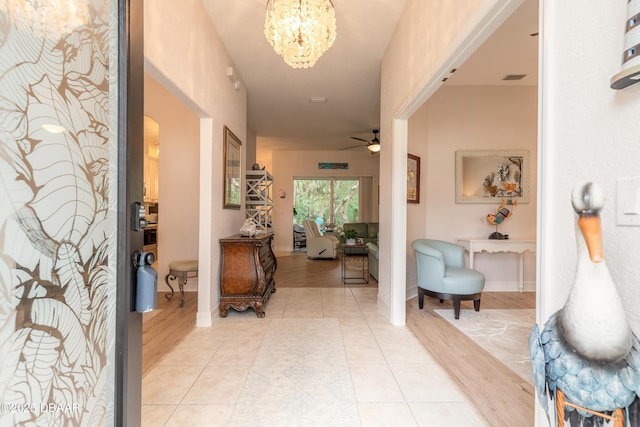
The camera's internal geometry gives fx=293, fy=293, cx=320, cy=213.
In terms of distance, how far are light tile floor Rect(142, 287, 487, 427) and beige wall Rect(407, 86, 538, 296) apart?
6.73ft

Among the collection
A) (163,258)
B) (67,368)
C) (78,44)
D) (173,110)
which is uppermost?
(173,110)

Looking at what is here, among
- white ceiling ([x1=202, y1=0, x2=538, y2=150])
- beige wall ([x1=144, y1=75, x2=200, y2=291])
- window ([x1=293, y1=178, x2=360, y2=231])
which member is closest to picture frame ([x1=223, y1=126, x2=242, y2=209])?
beige wall ([x1=144, y1=75, x2=200, y2=291])

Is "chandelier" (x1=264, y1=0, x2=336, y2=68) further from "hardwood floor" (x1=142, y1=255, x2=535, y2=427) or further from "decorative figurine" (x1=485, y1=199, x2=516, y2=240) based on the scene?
"decorative figurine" (x1=485, y1=199, x2=516, y2=240)

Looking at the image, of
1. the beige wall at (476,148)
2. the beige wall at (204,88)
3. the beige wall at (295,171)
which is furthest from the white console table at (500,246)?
the beige wall at (295,171)

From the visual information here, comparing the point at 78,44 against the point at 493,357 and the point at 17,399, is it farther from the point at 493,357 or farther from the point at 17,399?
the point at 493,357

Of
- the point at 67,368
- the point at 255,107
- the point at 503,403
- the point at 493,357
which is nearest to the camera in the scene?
the point at 67,368

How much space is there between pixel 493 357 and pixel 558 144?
6.83ft

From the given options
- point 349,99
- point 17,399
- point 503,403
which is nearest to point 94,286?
point 17,399

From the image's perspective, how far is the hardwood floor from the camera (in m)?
1.81

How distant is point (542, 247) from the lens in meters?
1.10

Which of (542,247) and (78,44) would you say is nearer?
(78,44)

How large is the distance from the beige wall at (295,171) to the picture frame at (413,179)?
4.78m

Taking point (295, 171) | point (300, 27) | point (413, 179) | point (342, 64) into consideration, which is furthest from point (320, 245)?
point (300, 27)

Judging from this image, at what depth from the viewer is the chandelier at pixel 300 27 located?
6.89 ft
